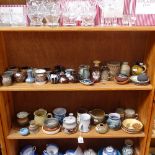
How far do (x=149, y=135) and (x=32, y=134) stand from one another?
2.51ft

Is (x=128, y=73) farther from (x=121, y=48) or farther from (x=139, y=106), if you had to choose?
(x=139, y=106)

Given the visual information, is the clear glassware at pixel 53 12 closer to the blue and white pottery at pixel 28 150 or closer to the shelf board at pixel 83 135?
the shelf board at pixel 83 135

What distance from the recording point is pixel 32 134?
167cm

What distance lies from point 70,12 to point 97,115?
0.74 metres

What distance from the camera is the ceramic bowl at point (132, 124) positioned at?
165 centimetres

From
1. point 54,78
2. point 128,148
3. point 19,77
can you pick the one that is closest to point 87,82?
point 54,78

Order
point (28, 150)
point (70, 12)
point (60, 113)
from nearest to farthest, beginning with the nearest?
point (70, 12) < point (60, 113) < point (28, 150)

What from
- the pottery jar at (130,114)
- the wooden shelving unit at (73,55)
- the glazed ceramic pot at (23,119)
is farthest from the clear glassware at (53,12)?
the pottery jar at (130,114)

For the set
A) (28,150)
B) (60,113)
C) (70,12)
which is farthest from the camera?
(28,150)

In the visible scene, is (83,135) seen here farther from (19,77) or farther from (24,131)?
(19,77)

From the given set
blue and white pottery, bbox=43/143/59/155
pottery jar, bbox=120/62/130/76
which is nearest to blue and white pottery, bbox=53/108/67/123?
blue and white pottery, bbox=43/143/59/155

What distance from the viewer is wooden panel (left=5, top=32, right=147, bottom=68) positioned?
1.58m

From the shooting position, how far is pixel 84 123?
165 centimetres

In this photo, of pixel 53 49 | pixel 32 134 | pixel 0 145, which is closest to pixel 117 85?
pixel 53 49
